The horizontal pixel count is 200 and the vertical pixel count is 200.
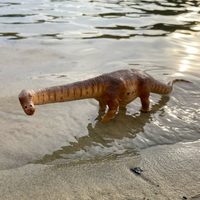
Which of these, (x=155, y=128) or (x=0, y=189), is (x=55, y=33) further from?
(x=0, y=189)

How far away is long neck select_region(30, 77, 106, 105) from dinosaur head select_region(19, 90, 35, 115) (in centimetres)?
10

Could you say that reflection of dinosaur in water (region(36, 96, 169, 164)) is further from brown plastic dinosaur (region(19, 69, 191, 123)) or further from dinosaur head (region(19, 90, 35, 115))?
dinosaur head (region(19, 90, 35, 115))


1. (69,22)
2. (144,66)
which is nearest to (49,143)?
(144,66)

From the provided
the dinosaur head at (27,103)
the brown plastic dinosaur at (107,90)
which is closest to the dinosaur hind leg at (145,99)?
the brown plastic dinosaur at (107,90)

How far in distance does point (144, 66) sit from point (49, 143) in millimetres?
3604

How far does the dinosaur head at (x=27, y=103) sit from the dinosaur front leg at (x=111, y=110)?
4.34ft

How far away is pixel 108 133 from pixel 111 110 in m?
0.37

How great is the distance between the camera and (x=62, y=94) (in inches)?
136

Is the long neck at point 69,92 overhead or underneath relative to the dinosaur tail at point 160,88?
overhead

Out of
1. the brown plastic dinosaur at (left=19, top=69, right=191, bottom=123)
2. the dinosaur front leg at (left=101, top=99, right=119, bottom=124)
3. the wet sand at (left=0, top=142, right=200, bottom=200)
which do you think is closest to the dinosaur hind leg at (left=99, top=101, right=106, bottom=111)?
the brown plastic dinosaur at (left=19, top=69, right=191, bottom=123)

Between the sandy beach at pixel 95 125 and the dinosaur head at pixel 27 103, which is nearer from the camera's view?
the sandy beach at pixel 95 125

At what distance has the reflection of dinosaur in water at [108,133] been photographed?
3291 mm

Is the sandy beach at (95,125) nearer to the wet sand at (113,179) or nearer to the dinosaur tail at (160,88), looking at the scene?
the wet sand at (113,179)

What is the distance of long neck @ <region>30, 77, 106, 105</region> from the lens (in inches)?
128
